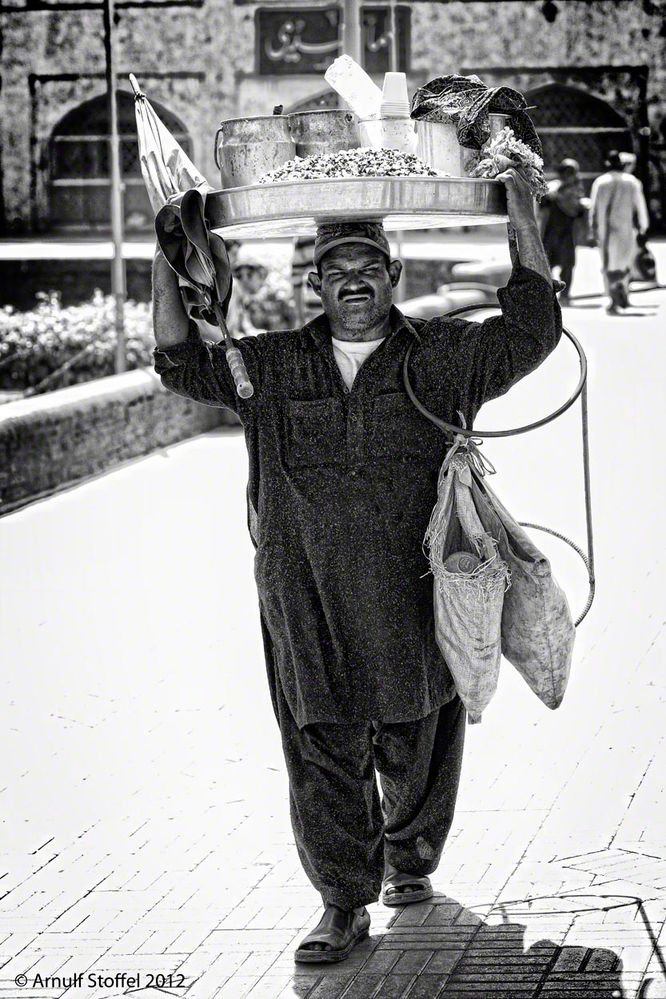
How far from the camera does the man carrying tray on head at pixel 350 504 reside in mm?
3986

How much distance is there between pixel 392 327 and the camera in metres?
4.11

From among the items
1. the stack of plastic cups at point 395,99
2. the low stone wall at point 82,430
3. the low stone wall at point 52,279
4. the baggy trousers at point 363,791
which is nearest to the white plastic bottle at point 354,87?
the stack of plastic cups at point 395,99

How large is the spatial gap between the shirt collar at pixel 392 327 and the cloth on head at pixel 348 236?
0.48ft

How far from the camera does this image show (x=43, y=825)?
505cm

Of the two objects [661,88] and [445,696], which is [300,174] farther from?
[661,88]

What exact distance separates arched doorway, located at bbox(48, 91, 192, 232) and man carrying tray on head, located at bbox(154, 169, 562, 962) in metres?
29.1

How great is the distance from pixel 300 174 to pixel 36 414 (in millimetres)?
6425

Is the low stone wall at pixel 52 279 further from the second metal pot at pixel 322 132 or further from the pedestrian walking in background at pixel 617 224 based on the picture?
the second metal pot at pixel 322 132

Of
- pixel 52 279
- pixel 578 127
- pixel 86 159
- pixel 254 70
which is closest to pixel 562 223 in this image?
pixel 52 279

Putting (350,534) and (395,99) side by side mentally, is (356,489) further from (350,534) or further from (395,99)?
(395,99)

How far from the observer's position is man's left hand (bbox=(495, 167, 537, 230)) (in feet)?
12.7

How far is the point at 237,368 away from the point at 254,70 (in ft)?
99.5

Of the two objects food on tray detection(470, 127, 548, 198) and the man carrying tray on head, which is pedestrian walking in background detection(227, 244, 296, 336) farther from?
food on tray detection(470, 127, 548, 198)

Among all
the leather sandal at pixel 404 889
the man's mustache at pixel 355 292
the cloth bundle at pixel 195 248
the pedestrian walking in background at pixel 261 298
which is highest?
the cloth bundle at pixel 195 248
